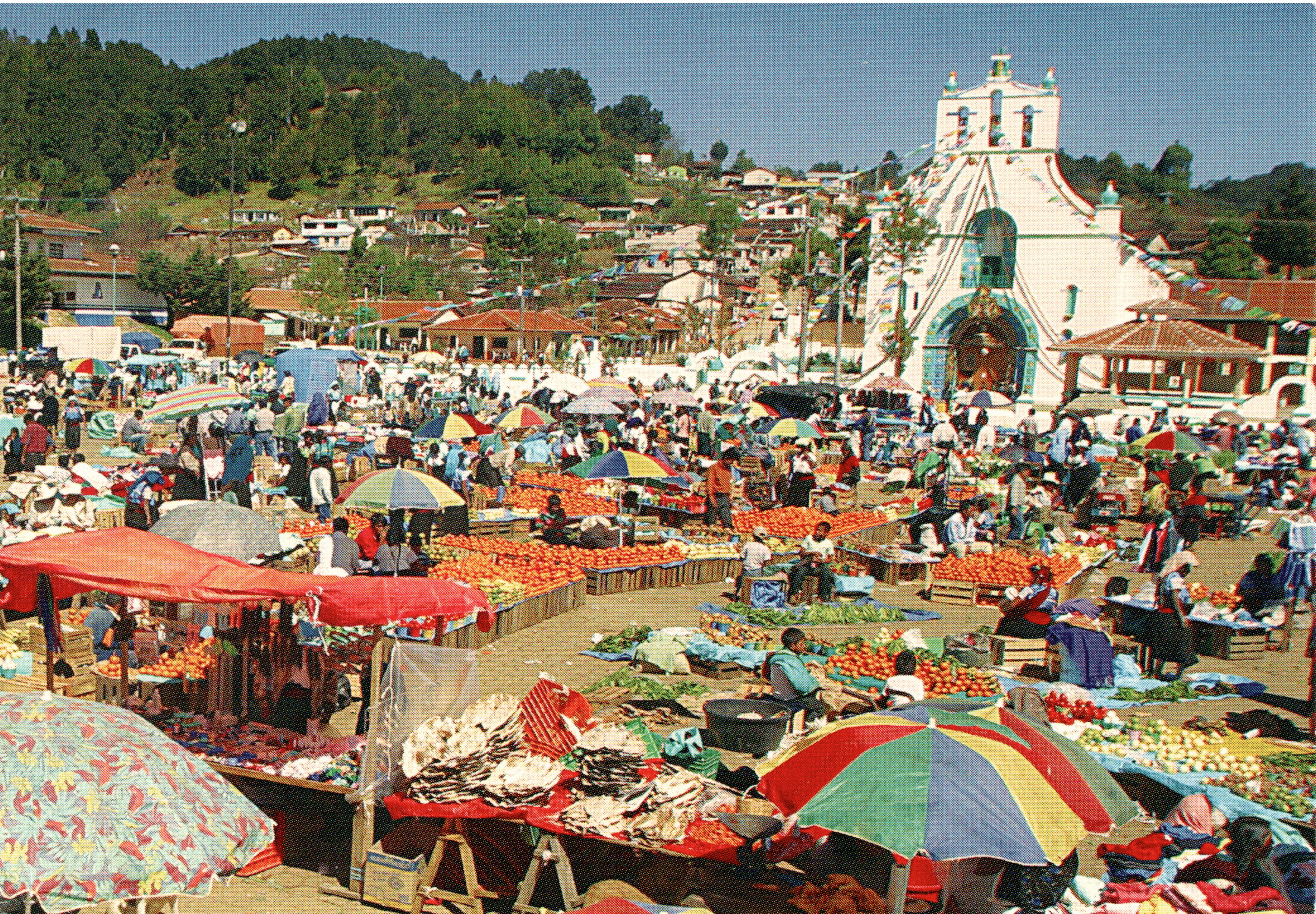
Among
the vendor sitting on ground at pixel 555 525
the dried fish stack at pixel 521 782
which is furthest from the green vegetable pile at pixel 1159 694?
the vendor sitting on ground at pixel 555 525

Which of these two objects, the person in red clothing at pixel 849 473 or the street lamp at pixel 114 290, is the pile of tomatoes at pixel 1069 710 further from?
the street lamp at pixel 114 290

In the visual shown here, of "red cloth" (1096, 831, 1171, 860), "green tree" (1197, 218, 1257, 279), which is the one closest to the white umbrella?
"red cloth" (1096, 831, 1171, 860)

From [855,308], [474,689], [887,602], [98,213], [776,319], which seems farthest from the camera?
[98,213]

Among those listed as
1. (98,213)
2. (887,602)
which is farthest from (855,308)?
(98,213)

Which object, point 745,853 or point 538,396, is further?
point 538,396

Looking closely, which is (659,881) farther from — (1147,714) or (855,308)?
(855,308)

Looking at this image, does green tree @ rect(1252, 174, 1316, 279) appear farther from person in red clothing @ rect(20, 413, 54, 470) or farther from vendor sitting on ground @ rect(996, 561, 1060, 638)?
person in red clothing @ rect(20, 413, 54, 470)

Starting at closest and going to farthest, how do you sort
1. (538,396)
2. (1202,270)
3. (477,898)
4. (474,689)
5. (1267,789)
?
1. (477,898)
2. (474,689)
3. (1267,789)
4. (538,396)
5. (1202,270)
